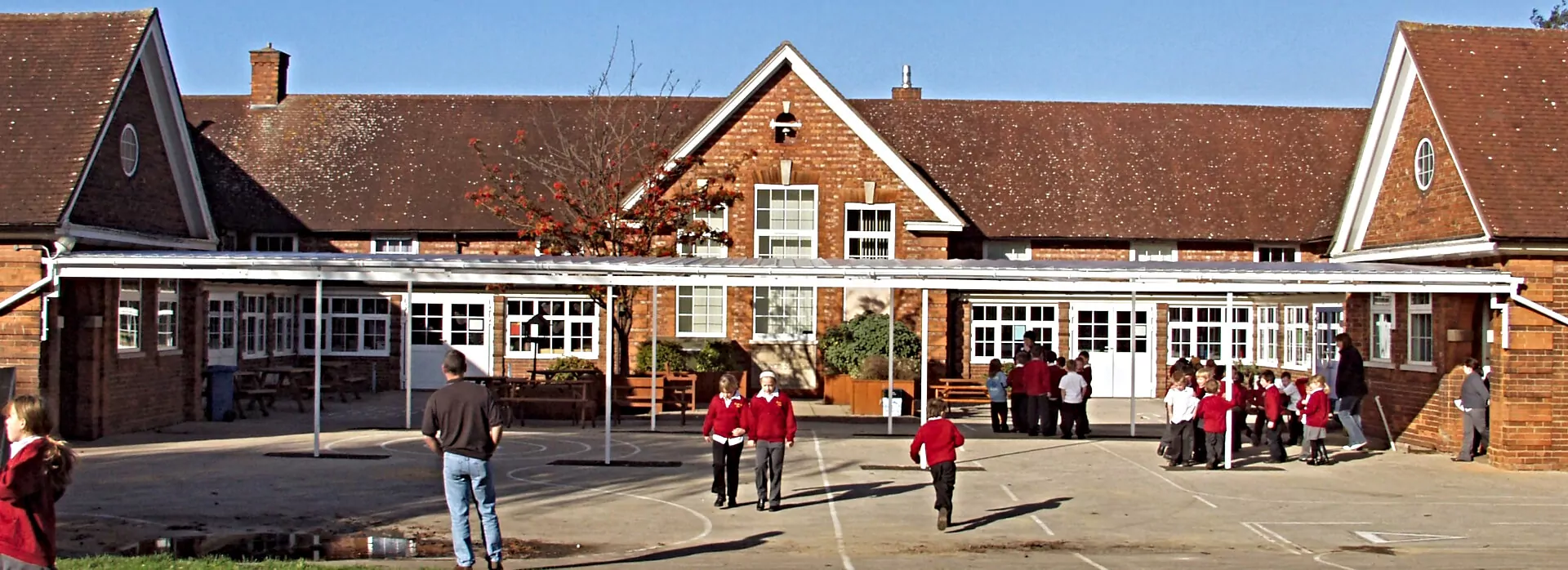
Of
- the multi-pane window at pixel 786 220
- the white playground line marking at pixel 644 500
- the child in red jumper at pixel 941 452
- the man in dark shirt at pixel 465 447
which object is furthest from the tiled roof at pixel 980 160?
the man in dark shirt at pixel 465 447

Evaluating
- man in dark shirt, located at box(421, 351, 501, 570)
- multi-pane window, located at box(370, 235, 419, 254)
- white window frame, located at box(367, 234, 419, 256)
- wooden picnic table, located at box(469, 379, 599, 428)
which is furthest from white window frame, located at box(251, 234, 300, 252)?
man in dark shirt, located at box(421, 351, 501, 570)

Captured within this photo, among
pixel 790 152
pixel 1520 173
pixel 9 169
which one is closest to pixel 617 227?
pixel 790 152

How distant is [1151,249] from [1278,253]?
2.98 metres

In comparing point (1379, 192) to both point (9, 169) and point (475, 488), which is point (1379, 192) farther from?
point (9, 169)

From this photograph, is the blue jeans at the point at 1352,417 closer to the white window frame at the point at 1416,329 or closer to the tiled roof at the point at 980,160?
the white window frame at the point at 1416,329

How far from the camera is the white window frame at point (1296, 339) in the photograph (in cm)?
2972

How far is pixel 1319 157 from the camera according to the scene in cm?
3444

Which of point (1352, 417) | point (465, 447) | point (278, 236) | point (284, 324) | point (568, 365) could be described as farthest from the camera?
point (278, 236)

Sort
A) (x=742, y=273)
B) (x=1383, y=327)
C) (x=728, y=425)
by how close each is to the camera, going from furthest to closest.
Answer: (x=1383, y=327)
(x=742, y=273)
(x=728, y=425)

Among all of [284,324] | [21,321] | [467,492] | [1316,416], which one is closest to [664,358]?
[284,324]

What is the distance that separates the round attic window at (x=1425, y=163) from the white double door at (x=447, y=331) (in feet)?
64.2

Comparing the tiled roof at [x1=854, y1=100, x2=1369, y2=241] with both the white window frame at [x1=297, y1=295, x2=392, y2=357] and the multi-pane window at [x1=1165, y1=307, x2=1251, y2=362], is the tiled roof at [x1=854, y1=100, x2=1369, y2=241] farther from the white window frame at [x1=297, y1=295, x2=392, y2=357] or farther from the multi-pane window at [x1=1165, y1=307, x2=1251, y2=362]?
the white window frame at [x1=297, y1=295, x2=392, y2=357]

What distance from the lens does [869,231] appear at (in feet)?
98.6

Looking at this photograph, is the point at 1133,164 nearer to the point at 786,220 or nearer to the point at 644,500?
the point at 786,220
